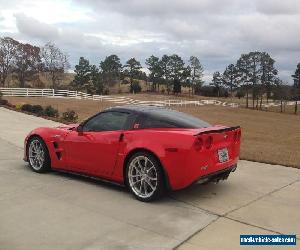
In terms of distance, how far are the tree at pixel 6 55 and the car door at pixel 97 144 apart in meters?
74.8

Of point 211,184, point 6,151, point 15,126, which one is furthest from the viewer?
point 15,126

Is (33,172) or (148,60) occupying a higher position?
(148,60)

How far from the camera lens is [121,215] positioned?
18.3ft

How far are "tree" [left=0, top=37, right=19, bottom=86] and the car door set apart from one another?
74.8 metres

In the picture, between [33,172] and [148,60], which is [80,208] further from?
[148,60]

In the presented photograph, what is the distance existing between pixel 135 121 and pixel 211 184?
168cm

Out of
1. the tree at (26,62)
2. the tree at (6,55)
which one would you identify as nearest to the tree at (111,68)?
the tree at (26,62)

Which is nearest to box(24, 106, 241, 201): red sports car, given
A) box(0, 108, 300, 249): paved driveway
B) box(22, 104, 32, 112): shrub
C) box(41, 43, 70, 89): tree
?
box(0, 108, 300, 249): paved driveway

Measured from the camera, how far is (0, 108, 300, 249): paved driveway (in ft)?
15.6

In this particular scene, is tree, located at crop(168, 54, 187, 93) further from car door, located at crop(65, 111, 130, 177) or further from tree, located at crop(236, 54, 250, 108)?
car door, located at crop(65, 111, 130, 177)

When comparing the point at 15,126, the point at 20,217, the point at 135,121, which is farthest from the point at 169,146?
the point at 15,126

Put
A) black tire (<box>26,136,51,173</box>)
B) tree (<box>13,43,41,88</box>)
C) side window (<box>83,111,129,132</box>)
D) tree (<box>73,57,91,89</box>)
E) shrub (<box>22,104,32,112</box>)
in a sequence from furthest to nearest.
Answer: tree (<box>73,57,91,89</box>) → tree (<box>13,43,41,88</box>) → shrub (<box>22,104,32,112</box>) → black tire (<box>26,136,51,173</box>) → side window (<box>83,111,129,132</box>)

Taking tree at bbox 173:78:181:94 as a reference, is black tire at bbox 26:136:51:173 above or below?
below

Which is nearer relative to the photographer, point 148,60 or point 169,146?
point 169,146
